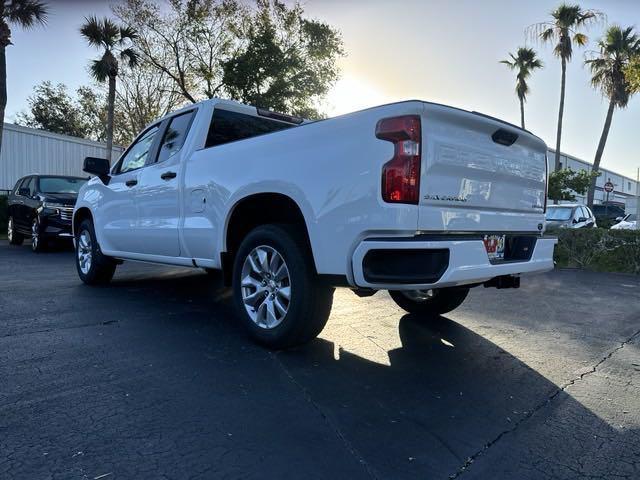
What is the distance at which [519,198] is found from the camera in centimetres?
360

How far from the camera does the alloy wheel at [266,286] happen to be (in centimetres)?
347

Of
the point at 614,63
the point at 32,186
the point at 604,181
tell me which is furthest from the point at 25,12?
the point at 604,181

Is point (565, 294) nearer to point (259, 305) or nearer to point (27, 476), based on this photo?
point (259, 305)

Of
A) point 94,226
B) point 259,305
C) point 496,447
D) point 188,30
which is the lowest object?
point 496,447

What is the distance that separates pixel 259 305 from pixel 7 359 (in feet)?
5.78

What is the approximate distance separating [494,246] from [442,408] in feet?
3.93

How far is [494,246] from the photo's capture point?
328 cm

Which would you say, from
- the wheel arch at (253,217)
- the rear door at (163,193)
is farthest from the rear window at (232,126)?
the wheel arch at (253,217)

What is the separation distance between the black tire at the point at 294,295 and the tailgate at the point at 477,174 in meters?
0.90

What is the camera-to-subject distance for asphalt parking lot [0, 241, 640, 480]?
211cm

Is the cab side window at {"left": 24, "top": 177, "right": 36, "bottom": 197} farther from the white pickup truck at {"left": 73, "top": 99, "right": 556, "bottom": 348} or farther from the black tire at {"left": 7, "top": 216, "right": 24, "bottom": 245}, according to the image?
the white pickup truck at {"left": 73, "top": 99, "right": 556, "bottom": 348}

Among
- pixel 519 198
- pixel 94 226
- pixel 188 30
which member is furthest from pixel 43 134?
pixel 519 198

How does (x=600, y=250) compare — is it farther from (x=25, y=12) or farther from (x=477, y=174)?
(x=25, y=12)

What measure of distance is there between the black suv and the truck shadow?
779 cm
